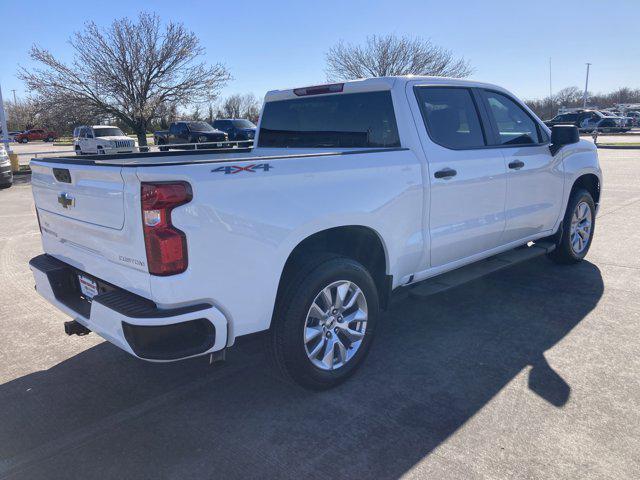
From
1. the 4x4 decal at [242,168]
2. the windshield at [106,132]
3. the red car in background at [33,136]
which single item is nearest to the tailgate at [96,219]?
the 4x4 decal at [242,168]

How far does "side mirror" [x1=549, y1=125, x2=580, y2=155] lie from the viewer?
4977mm

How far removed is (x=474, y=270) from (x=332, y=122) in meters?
1.74

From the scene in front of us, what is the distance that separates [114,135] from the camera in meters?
25.3

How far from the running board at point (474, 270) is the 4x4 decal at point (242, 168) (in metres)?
1.69

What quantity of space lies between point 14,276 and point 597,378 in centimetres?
584

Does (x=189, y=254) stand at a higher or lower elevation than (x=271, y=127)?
lower

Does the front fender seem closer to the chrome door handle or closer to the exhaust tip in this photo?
the chrome door handle

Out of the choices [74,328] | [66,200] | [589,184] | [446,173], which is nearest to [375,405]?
[446,173]

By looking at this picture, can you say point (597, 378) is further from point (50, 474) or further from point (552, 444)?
point (50, 474)

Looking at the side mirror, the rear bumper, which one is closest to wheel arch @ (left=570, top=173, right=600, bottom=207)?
the side mirror

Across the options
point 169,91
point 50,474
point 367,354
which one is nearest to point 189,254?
point 50,474

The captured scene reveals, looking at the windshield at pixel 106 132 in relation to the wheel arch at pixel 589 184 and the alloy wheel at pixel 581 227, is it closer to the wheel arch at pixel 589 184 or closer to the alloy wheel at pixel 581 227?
the wheel arch at pixel 589 184

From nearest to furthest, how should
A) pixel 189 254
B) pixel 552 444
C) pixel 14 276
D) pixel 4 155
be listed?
Result: pixel 189 254, pixel 552 444, pixel 14 276, pixel 4 155

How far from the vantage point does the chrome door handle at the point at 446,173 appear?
3.78 meters
